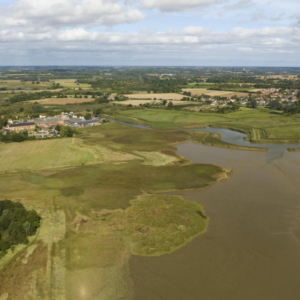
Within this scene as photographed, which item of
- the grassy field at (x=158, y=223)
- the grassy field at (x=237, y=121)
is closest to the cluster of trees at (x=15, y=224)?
the grassy field at (x=158, y=223)

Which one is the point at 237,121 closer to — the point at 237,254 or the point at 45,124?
the point at 45,124

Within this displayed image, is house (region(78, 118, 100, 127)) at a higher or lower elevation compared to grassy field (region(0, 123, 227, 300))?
higher

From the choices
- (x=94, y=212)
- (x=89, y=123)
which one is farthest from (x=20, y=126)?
(x=94, y=212)

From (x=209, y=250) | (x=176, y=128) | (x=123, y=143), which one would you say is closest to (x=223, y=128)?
(x=176, y=128)

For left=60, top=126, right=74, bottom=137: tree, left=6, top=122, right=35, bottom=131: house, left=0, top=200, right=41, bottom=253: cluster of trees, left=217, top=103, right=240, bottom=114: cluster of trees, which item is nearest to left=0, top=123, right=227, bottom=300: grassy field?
Answer: left=0, top=200, right=41, bottom=253: cluster of trees

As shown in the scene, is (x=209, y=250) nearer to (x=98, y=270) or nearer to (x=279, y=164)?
(x=98, y=270)

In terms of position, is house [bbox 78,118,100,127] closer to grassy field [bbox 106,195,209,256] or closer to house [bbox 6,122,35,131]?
house [bbox 6,122,35,131]
